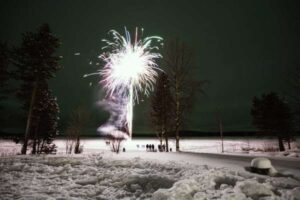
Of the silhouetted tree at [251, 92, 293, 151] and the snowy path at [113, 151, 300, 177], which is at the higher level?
the silhouetted tree at [251, 92, 293, 151]

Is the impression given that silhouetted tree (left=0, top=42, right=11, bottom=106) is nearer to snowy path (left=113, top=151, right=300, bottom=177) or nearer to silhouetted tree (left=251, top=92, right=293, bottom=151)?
snowy path (left=113, top=151, right=300, bottom=177)

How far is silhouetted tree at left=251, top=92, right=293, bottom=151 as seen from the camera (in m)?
35.5

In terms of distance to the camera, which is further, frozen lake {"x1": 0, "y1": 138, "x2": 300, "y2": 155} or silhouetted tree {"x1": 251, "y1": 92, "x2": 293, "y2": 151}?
frozen lake {"x1": 0, "y1": 138, "x2": 300, "y2": 155}

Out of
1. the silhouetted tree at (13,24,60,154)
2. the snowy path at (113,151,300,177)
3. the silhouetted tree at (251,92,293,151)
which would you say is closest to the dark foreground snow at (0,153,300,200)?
the snowy path at (113,151,300,177)

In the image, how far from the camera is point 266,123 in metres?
36.3

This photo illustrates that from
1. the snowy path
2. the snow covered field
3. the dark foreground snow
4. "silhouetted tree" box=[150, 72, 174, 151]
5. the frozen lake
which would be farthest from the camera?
the frozen lake

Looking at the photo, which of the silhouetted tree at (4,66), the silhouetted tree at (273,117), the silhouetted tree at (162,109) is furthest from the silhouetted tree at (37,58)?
the silhouetted tree at (273,117)

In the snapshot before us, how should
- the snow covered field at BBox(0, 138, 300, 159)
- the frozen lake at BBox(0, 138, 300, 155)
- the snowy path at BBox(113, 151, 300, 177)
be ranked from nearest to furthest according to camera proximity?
the snowy path at BBox(113, 151, 300, 177)
the snow covered field at BBox(0, 138, 300, 159)
the frozen lake at BBox(0, 138, 300, 155)

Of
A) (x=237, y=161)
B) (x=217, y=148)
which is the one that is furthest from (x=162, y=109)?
(x=237, y=161)

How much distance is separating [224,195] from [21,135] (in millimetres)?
37456

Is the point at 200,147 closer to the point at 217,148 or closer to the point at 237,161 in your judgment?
the point at 217,148

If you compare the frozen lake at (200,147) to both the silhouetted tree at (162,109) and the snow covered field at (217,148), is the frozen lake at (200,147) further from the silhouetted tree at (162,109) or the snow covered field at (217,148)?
the silhouetted tree at (162,109)

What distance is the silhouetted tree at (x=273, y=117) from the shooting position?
3547cm

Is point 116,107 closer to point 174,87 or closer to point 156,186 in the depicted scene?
point 174,87
